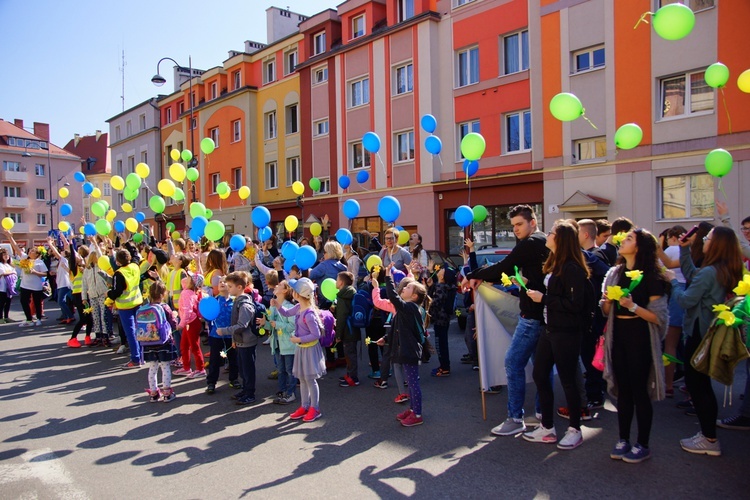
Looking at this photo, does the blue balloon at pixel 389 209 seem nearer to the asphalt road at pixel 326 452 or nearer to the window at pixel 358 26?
the asphalt road at pixel 326 452

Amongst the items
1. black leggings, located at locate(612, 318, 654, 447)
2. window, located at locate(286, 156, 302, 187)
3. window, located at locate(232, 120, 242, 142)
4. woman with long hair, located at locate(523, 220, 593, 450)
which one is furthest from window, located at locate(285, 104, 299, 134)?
black leggings, located at locate(612, 318, 654, 447)

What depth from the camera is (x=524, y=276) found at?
5.09m

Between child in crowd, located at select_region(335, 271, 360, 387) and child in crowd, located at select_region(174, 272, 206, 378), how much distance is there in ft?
6.84

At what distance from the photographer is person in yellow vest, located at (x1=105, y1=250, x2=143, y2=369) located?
8.42 meters

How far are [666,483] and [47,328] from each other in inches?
516

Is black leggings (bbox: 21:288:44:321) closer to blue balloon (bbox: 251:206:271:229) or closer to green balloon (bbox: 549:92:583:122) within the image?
blue balloon (bbox: 251:206:271:229)

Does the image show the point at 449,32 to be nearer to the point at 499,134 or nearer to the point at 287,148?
the point at 499,134

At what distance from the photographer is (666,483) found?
413 cm

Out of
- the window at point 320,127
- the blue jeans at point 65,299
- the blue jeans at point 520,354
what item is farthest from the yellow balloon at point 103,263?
the window at point 320,127

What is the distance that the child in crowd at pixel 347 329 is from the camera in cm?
742

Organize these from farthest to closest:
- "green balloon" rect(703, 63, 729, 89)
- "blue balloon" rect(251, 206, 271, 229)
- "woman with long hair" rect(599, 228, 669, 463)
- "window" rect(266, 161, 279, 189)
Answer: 1. "window" rect(266, 161, 279, 189)
2. "blue balloon" rect(251, 206, 271, 229)
3. "green balloon" rect(703, 63, 729, 89)
4. "woman with long hair" rect(599, 228, 669, 463)

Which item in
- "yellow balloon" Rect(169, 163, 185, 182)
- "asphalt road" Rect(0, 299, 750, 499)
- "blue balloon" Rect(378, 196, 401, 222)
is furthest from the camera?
"yellow balloon" Rect(169, 163, 185, 182)

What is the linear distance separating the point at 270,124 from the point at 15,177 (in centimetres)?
4317

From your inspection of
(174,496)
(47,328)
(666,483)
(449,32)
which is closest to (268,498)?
(174,496)
